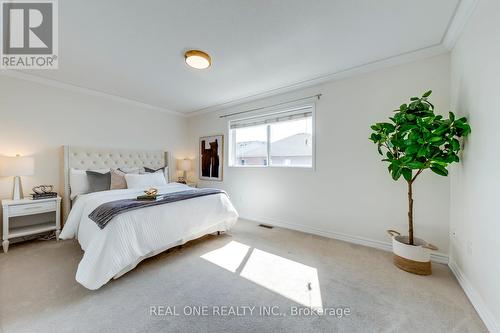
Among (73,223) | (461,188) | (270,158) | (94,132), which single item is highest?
(94,132)

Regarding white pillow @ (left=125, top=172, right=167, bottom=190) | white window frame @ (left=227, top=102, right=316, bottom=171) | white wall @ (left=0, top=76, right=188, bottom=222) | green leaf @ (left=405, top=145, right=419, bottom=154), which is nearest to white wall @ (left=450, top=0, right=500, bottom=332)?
green leaf @ (left=405, top=145, right=419, bottom=154)

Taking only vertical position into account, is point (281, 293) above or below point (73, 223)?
below

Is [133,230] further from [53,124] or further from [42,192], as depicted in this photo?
[53,124]

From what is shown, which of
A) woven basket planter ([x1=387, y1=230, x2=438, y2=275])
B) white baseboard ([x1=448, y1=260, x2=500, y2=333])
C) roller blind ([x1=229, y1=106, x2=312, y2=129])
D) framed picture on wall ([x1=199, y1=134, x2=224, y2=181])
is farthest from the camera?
framed picture on wall ([x1=199, y1=134, x2=224, y2=181])

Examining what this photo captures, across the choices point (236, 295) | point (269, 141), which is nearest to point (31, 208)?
point (236, 295)

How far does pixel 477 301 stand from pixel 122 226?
3.11 metres

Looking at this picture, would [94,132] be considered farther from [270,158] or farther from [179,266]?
[270,158]

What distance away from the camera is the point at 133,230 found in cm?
203

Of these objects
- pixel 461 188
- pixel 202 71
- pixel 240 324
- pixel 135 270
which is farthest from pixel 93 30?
pixel 461 188

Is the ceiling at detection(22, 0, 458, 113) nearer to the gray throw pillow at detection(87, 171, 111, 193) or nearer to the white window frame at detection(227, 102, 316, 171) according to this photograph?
the white window frame at detection(227, 102, 316, 171)

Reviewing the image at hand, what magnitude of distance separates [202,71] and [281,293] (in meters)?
2.91

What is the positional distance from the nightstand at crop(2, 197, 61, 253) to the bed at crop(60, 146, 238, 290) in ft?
0.95

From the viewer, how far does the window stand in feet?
11.1

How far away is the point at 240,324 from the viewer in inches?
55.8
